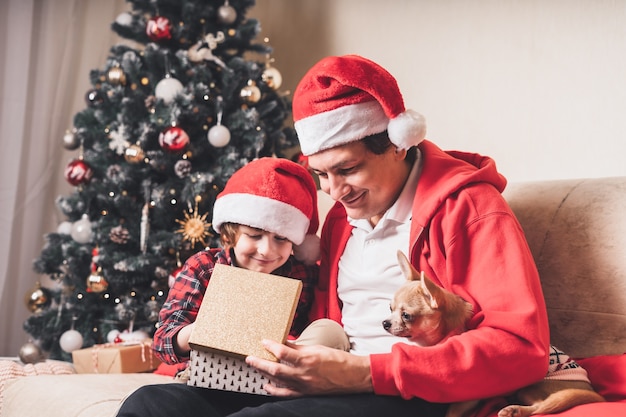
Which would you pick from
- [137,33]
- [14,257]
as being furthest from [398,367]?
[14,257]

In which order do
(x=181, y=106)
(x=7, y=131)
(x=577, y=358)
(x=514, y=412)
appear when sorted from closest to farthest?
(x=514, y=412), (x=577, y=358), (x=181, y=106), (x=7, y=131)

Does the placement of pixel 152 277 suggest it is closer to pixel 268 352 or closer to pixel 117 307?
pixel 117 307

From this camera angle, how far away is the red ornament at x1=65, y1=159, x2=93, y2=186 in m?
2.92

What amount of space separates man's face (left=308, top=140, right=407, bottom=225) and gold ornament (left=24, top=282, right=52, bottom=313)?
2.00 m

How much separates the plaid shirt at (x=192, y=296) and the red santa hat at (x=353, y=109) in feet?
1.40

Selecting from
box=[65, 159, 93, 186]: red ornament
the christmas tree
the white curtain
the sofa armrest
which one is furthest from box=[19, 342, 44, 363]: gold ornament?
the sofa armrest

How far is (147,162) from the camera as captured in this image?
9.61 ft

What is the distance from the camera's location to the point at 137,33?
304 centimetres

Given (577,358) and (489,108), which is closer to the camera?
(577,358)

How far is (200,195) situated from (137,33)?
2.66 ft

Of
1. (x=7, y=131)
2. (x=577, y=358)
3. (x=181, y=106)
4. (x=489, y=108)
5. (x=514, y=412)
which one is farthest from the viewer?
(x=7, y=131)

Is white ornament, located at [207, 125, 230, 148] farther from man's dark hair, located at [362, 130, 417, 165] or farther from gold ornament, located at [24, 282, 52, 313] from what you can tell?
man's dark hair, located at [362, 130, 417, 165]

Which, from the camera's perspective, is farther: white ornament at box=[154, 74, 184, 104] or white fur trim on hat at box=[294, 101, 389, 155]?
white ornament at box=[154, 74, 184, 104]

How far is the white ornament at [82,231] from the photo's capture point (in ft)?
9.62
